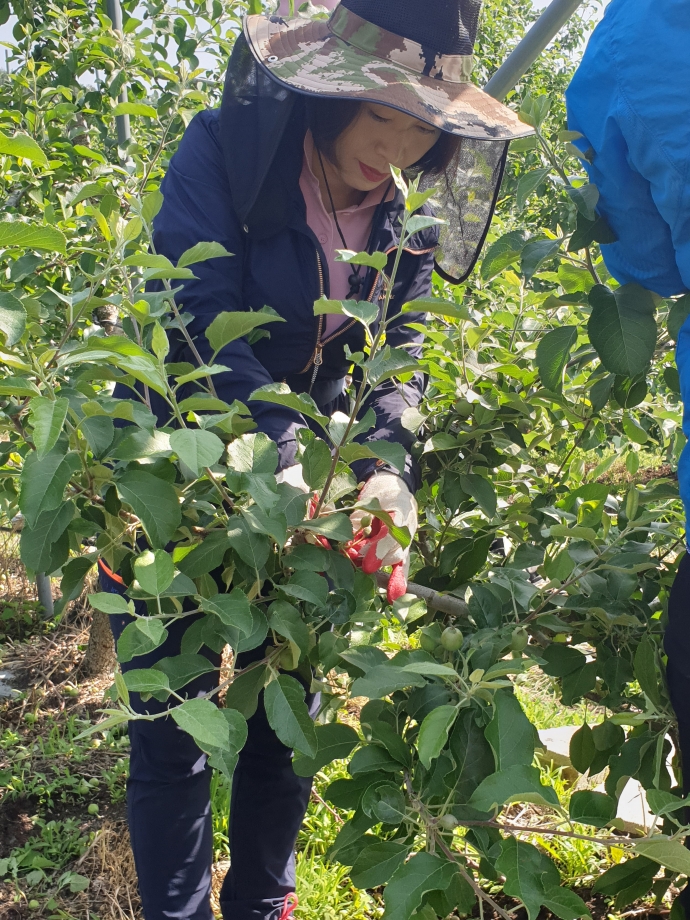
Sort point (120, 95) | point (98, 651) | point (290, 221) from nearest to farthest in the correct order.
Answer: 1. point (290, 221)
2. point (120, 95)
3. point (98, 651)

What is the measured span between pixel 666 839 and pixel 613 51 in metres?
0.89

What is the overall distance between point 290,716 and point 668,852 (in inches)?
17.4

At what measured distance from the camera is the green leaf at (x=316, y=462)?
3.56 feet

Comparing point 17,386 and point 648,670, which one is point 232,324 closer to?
point 17,386

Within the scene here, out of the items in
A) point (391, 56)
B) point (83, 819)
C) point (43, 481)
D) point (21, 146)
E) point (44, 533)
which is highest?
point (391, 56)

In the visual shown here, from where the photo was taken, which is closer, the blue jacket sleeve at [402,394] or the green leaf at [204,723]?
the green leaf at [204,723]

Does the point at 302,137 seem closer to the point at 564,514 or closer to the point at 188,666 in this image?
the point at 564,514

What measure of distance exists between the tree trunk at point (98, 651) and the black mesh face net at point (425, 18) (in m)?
2.16

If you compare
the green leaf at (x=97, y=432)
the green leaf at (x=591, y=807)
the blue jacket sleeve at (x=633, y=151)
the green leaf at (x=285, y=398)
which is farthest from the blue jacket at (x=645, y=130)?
the green leaf at (x=97, y=432)

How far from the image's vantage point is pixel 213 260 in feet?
4.93

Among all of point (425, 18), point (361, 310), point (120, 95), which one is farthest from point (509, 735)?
point (120, 95)

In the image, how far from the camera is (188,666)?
3.34 ft

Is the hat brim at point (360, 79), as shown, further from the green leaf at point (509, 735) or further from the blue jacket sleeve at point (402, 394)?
the green leaf at point (509, 735)

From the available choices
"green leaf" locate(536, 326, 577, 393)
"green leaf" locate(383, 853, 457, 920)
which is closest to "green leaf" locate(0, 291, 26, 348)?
"green leaf" locate(383, 853, 457, 920)
